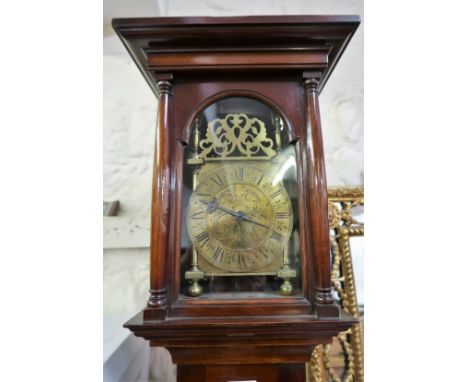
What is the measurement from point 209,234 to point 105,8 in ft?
3.05

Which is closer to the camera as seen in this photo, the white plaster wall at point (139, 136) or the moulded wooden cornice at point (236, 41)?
the moulded wooden cornice at point (236, 41)

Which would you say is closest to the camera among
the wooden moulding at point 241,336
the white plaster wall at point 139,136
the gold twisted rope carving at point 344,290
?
the wooden moulding at point 241,336

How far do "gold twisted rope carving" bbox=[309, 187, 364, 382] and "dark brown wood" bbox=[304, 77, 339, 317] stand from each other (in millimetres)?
381

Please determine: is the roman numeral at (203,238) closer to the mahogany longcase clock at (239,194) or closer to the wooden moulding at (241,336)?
the mahogany longcase clock at (239,194)

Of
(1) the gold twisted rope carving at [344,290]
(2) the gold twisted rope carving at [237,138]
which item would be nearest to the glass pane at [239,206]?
(2) the gold twisted rope carving at [237,138]

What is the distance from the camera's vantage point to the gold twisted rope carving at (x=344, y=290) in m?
0.85

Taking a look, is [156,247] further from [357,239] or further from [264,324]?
[357,239]

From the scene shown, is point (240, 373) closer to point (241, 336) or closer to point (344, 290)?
point (241, 336)

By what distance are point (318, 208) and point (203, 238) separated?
261 mm

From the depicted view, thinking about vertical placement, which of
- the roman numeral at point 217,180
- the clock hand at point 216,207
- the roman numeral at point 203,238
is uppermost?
the roman numeral at point 217,180

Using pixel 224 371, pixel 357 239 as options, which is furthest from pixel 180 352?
pixel 357 239

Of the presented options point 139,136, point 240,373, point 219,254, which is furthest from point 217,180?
point 139,136

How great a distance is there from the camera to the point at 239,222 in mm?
600

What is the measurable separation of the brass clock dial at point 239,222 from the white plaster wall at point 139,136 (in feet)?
1.54
